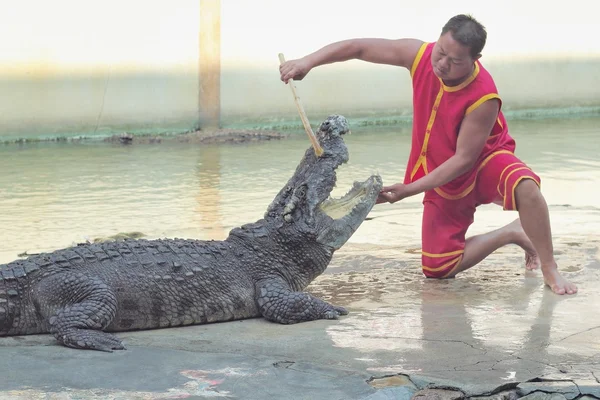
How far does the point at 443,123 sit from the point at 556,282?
36.2 inches

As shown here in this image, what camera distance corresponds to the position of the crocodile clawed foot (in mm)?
3793

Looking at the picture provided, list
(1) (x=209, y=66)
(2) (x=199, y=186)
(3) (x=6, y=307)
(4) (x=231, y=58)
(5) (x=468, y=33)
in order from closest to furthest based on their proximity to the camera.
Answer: (3) (x=6, y=307) < (5) (x=468, y=33) < (2) (x=199, y=186) < (1) (x=209, y=66) < (4) (x=231, y=58)

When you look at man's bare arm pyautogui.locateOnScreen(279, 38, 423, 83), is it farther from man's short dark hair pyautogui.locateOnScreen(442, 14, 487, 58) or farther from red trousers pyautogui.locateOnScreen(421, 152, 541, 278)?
red trousers pyautogui.locateOnScreen(421, 152, 541, 278)

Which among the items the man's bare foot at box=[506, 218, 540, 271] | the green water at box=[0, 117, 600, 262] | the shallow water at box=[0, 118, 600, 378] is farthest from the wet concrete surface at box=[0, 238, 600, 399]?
the green water at box=[0, 117, 600, 262]

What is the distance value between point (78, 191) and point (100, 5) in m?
3.47

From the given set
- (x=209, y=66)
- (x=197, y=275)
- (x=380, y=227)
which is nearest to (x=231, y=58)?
(x=209, y=66)

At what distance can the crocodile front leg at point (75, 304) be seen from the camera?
3900mm

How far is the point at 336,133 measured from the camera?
15.2ft

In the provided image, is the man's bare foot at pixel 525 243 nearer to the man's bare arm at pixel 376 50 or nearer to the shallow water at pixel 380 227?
the shallow water at pixel 380 227

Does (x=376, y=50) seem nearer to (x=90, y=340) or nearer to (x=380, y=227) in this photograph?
(x=380, y=227)

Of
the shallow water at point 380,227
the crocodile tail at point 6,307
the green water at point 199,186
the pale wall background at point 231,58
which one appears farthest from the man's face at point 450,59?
the pale wall background at point 231,58

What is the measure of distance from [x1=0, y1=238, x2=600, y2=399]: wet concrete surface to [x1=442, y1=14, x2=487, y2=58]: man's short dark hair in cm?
116

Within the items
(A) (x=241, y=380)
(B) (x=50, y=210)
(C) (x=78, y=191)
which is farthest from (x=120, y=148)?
(A) (x=241, y=380)

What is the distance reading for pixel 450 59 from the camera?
448 centimetres
